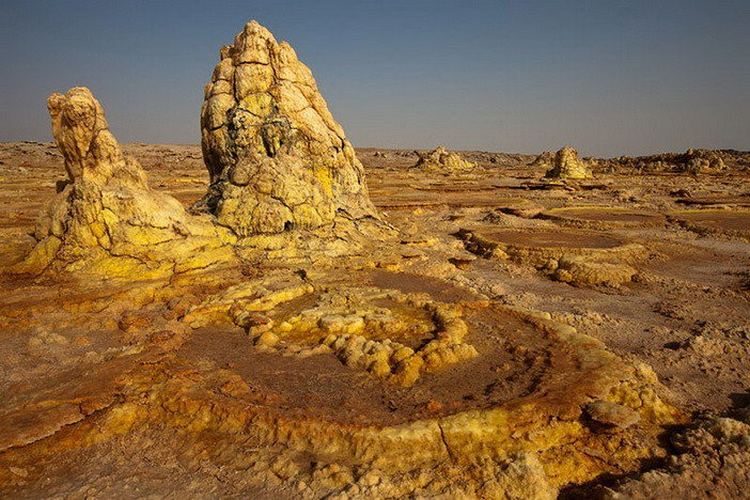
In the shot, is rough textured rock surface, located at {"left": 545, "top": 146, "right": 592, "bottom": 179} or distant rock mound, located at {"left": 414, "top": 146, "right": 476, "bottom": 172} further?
distant rock mound, located at {"left": 414, "top": 146, "right": 476, "bottom": 172}

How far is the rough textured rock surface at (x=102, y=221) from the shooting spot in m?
7.99

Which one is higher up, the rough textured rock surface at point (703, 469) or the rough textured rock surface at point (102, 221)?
the rough textured rock surface at point (102, 221)

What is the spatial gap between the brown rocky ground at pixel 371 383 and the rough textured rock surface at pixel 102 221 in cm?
57

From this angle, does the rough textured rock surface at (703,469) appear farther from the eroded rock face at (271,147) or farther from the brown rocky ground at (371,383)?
the eroded rock face at (271,147)

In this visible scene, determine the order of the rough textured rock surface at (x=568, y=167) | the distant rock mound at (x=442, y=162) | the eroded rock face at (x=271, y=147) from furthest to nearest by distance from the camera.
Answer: the distant rock mound at (x=442, y=162) < the rough textured rock surface at (x=568, y=167) < the eroded rock face at (x=271, y=147)

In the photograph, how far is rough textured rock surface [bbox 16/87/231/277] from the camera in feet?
26.2

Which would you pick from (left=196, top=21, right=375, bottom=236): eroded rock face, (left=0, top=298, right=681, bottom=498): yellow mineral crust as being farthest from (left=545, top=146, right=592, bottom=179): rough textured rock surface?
(left=0, top=298, right=681, bottom=498): yellow mineral crust

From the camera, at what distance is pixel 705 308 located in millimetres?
6945

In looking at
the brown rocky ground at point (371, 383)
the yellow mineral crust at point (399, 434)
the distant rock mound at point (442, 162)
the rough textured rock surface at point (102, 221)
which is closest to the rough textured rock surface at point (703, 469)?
the brown rocky ground at point (371, 383)

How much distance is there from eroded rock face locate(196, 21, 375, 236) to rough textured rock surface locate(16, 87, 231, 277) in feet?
3.89

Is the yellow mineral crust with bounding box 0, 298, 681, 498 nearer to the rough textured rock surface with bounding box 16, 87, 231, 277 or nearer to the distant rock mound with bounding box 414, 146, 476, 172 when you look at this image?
the rough textured rock surface with bounding box 16, 87, 231, 277

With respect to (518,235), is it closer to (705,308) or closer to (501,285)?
(501,285)

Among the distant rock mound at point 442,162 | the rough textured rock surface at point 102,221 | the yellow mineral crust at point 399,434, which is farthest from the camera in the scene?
the distant rock mound at point 442,162

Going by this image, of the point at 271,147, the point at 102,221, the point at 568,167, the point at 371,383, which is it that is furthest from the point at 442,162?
the point at 371,383
